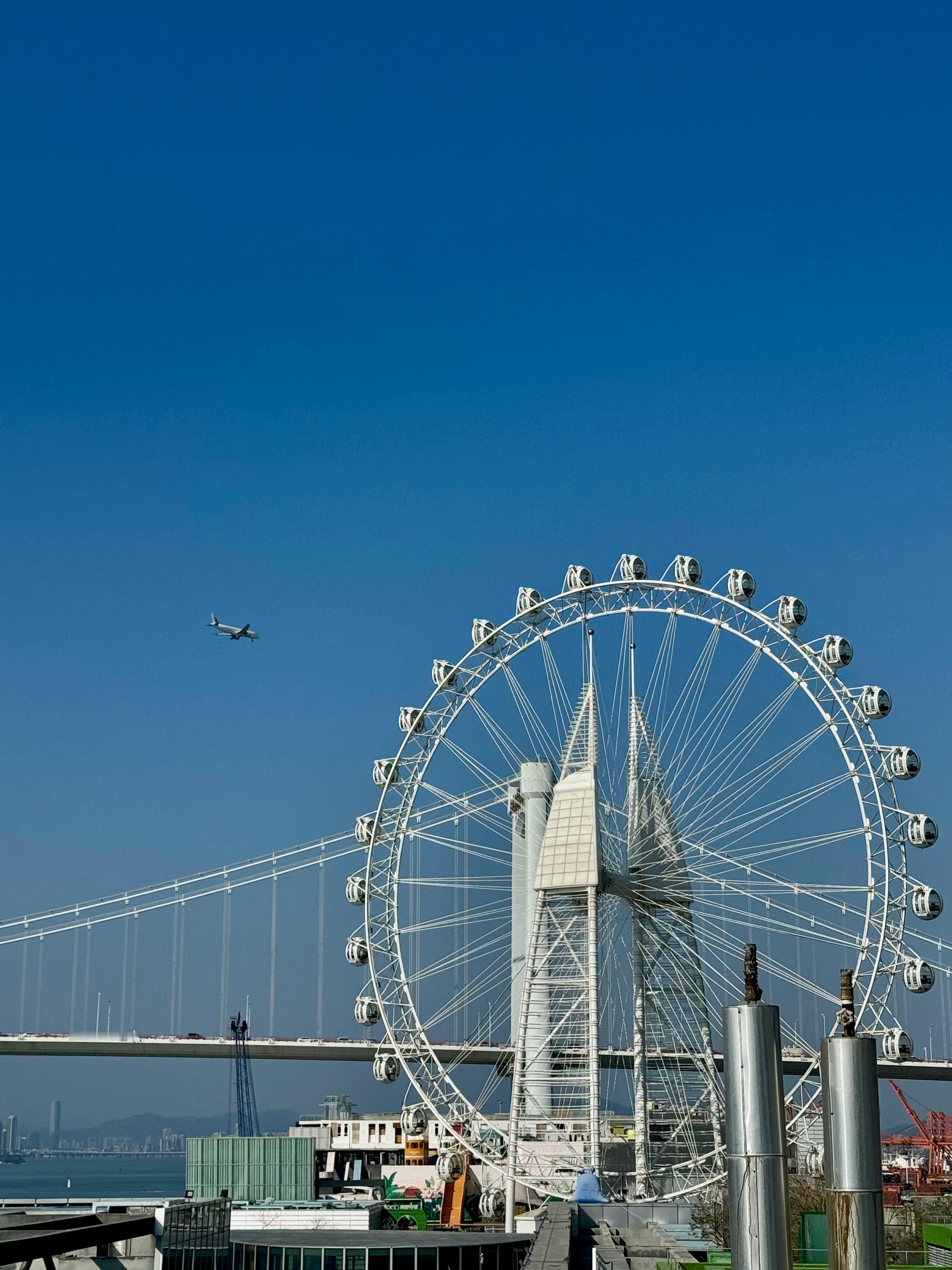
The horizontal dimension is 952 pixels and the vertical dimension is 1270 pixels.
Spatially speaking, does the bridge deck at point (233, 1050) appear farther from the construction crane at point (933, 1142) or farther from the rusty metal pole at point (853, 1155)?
the rusty metal pole at point (853, 1155)

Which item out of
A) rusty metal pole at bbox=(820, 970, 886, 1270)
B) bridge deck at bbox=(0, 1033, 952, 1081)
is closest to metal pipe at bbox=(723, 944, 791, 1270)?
rusty metal pole at bbox=(820, 970, 886, 1270)

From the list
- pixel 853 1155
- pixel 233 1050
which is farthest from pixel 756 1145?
pixel 233 1050

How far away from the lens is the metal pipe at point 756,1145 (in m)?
14.9

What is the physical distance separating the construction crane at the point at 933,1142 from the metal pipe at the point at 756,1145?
135679 mm

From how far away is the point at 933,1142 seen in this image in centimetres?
16250

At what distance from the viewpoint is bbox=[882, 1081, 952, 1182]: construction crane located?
15788cm

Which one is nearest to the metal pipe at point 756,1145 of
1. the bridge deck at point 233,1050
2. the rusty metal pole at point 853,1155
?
the rusty metal pole at point 853,1155

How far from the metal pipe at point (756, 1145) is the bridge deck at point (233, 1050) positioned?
109042 mm

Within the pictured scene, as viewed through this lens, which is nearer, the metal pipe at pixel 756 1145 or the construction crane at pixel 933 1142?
the metal pipe at pixel 756 1145

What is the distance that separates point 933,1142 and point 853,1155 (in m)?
159

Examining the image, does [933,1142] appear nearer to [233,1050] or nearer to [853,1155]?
[233,1050]

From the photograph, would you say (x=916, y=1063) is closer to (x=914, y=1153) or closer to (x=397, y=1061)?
(x=914, y=1153)

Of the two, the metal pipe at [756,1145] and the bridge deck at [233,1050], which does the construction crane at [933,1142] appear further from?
the metal pipe at [756,1145]

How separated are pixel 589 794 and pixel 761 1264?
5419cm
